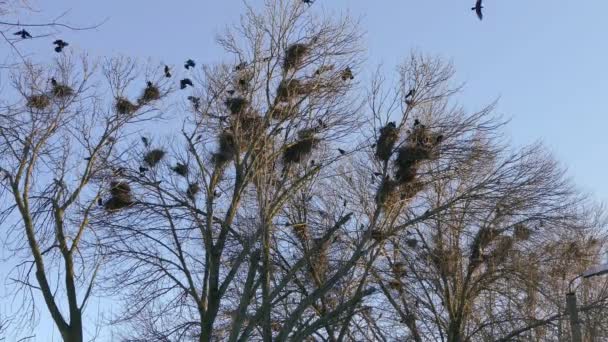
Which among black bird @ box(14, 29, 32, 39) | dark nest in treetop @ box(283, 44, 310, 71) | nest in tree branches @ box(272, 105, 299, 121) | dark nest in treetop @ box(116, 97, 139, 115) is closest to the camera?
black bird @ box(14, 29, 32, 39)

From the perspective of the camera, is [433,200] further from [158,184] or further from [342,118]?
[158,184]

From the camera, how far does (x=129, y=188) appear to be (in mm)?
17109

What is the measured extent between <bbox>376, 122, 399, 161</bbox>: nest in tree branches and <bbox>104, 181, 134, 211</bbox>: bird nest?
15.4ft

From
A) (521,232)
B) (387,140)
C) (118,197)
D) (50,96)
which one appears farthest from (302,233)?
(50,96)

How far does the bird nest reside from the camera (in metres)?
16.9

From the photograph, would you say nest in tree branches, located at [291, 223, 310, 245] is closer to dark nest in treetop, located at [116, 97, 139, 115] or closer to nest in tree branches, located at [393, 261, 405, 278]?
nest in tree branches, located at [393, 261, 405, 278]

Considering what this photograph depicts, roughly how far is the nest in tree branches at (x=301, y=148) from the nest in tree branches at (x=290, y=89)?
2.28 ft

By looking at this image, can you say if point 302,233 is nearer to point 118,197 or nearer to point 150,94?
point 118,197

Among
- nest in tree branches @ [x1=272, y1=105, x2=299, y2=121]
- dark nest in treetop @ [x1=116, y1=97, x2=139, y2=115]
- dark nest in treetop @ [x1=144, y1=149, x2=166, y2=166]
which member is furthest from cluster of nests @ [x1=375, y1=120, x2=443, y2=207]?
dark nest in treetop @ [x1=116, y1=97, x2=139, y2=115]

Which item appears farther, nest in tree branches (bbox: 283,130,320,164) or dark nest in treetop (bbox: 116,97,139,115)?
nest in tree branches (bbox: 283,130,320,164)

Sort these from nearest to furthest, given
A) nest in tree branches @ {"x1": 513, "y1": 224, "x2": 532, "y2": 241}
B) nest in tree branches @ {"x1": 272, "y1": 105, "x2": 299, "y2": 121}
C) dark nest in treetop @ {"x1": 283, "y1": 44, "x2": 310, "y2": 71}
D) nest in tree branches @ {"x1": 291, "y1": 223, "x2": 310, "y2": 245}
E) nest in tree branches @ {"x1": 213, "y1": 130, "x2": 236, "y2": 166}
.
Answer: dark nest in treetop @ {"x1": 283, "y1": 44, "x2": 310, "y2": 71}, nest in tree branches @ {"x1": 272, "y1": 105, "x2": 299, "y2": 121}, nest in tree branches @ {"x1": 213, "y1": 130, "x2": 236, "y2": 166}, nest in tree branches @ {"x1": 513, "y1": 224, "x2": 532, "y2": 241}, nest in tree branches @ {"x1": 291, "y1": 223, "x2": 310, "y2": 245}

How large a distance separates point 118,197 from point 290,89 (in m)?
3.67

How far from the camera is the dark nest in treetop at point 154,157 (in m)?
17.2

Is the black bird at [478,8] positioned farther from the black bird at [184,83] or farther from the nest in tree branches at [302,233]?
the nest in tree branches at [302,233]
